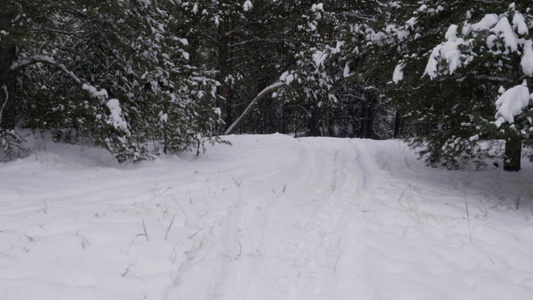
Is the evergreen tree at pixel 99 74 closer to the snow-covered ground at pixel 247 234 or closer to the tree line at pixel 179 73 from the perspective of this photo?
the tree line at pixel 179 73

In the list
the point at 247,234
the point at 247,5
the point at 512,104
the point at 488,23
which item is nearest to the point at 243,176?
the point at 247,234

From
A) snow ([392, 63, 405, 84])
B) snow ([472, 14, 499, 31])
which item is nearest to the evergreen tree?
snow ([392, 63, 405, 84])

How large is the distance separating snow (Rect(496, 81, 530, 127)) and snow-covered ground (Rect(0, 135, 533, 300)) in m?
1.42

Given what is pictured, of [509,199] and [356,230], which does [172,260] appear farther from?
[509,199]

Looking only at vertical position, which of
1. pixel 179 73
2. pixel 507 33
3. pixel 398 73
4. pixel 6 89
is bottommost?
pixel 6 89

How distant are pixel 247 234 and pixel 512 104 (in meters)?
3.78

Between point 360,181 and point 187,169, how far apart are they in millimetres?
3590

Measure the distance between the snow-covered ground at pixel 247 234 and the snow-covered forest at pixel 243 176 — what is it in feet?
0.08

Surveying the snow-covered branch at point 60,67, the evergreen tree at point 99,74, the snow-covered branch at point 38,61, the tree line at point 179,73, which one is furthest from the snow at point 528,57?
the snow-covered branch at point 38,61

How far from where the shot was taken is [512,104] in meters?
4.35

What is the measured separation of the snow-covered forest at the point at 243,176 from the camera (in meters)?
3.19

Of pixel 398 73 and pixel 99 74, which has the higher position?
pixel 398 73

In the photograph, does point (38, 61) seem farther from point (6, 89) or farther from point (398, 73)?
point (398, 73)

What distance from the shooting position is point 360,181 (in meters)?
7.00
